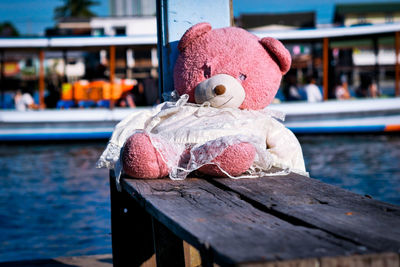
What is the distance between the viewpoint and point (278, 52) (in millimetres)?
2713

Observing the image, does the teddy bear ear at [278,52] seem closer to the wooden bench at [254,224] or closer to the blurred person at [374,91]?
the wooden bench at [254,224]

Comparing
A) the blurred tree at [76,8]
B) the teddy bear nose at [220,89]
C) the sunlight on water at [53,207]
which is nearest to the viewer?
the teddy bear nose at [220,89]

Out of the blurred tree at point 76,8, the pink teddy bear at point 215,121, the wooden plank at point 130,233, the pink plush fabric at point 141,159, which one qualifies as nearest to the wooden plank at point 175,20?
the pink teddy bear at point 215,121

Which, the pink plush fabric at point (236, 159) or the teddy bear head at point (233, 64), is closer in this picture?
the pink plush fabric at point (236, 159)

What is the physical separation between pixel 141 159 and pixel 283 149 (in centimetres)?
68

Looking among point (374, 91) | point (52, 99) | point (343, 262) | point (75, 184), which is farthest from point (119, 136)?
point (374, 91)

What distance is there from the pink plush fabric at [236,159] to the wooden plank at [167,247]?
385 millimetres

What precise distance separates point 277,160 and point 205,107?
45 centimetres

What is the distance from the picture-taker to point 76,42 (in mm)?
11797

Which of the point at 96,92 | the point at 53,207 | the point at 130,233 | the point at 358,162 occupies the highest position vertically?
the point at 130,233

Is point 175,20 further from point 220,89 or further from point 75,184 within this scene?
point 75,184

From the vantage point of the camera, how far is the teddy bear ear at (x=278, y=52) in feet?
8.89

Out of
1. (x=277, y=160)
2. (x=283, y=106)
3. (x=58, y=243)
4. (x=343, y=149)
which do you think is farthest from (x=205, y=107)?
(x=283, y=106)

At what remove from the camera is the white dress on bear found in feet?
7.32
